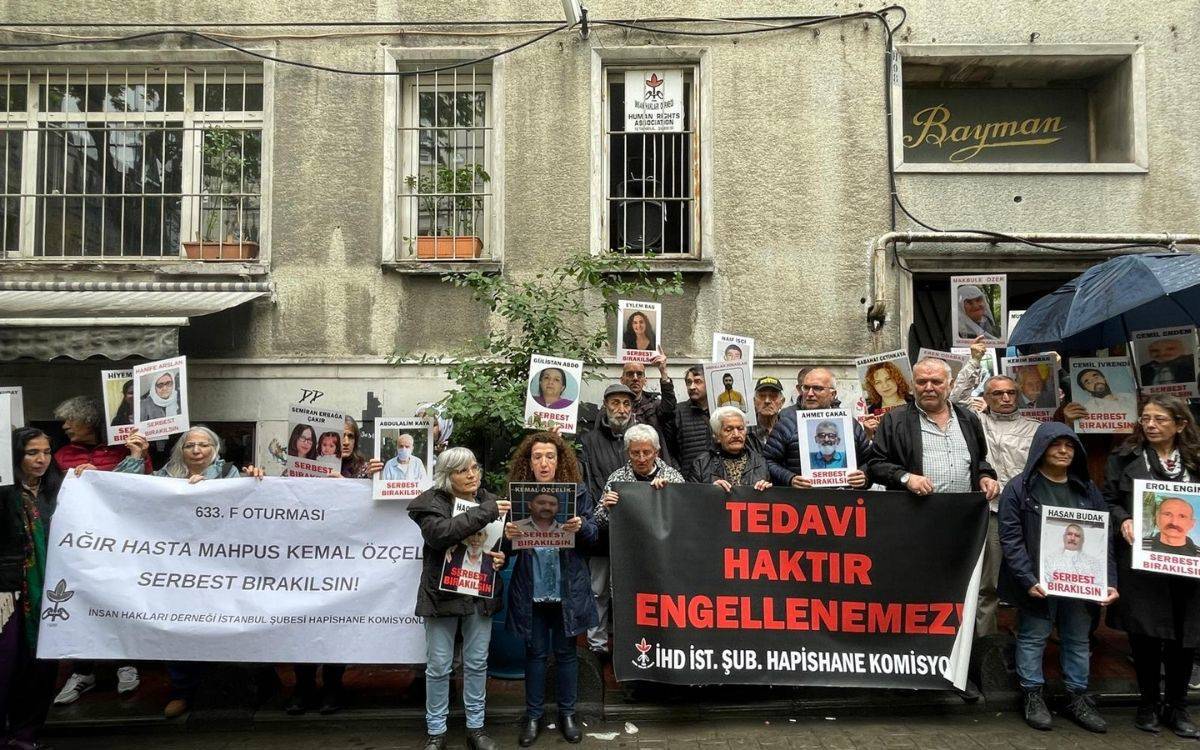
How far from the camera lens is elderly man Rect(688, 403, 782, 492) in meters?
5.06

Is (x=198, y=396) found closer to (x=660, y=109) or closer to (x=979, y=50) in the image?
(x=660, y=109)

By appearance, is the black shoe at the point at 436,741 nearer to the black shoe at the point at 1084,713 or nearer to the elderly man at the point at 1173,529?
the black shoe at the point at 1084,713

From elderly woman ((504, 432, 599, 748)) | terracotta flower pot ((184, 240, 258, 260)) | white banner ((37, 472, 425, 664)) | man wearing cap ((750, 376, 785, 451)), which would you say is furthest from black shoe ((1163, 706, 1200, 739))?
terracotta flower pot ((184, 240, 258, 260))

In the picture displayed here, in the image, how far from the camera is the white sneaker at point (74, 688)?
529cm

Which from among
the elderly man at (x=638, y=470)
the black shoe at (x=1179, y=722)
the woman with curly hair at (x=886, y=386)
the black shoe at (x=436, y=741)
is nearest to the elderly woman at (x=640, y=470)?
the elderly man at (x=638, y=470)

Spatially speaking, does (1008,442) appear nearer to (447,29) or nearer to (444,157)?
(444,157)

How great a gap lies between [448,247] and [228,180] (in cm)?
248

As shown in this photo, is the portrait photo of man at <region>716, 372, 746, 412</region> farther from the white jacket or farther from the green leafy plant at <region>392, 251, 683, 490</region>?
the white jacket

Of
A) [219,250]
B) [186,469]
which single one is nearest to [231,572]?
[186,469]

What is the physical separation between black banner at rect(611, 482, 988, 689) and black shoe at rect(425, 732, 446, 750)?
3.65 ft

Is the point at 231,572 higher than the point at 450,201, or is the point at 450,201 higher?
the point at 450,201

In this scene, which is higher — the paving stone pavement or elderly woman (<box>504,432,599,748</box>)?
elderly woman (<box>504,432,599,748</box>)

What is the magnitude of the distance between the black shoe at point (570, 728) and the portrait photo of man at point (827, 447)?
7.07ft

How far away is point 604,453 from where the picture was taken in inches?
223
